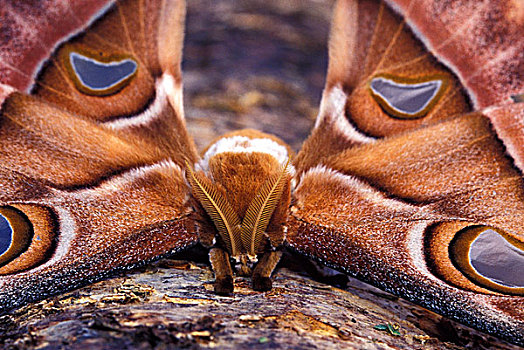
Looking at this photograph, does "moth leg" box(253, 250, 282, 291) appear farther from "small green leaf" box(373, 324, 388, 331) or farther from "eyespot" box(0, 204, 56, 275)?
"eyespot" box(0, 204, 56, 275)

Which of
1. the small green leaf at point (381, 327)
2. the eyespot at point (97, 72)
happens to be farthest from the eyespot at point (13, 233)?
the small green leaf at point (381, 327)

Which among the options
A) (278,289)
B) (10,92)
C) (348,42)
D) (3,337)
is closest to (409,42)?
(348,42)

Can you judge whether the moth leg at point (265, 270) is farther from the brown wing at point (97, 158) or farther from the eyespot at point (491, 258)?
the eyespot at point (491, 258)

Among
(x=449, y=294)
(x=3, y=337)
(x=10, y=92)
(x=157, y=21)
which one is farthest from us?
(x=157, y=21)

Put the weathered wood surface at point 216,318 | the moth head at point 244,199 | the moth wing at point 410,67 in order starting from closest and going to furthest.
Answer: the weathered wood surface at point 216,318, the moth head at point 244,199, the moth wing at point 410,67

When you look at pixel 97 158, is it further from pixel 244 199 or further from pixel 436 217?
pixel 436 217

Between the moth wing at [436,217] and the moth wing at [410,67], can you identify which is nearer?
the moth wing at [436,217]

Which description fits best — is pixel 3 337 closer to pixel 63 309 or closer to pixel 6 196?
pixel 63 309

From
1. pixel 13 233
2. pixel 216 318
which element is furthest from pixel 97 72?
pixel 216 318
